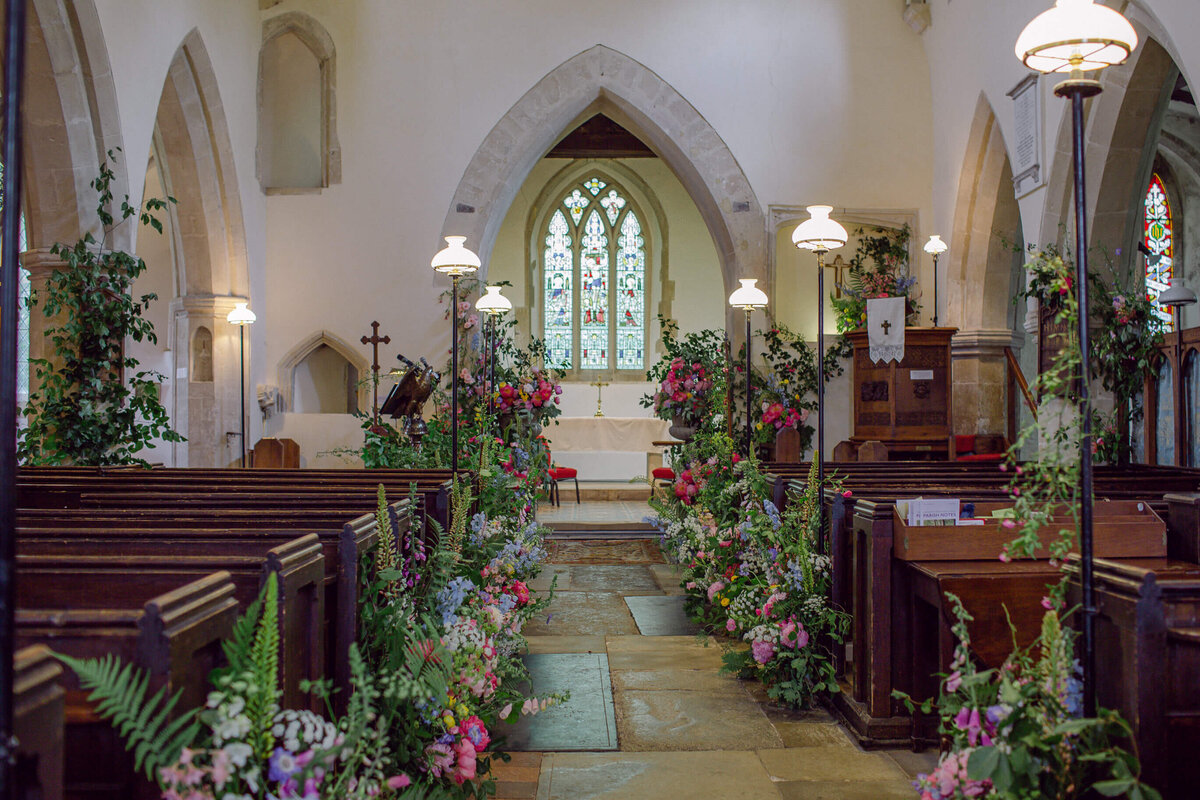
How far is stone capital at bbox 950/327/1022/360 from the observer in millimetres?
8180

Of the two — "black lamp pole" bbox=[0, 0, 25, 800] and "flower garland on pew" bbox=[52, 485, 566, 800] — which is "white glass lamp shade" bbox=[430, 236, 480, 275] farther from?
"black lamp pole" bbox=[0, 0, 25, 800]

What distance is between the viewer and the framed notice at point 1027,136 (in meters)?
6.50

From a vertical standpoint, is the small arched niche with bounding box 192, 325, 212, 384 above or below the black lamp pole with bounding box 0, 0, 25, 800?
above

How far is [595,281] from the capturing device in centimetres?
1324

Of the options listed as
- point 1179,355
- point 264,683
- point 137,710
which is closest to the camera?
point 137,710

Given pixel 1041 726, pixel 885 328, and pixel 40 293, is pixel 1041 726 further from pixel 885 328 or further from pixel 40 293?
pixel 885 328

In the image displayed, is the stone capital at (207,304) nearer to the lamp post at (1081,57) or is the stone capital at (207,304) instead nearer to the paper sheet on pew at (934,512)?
the paper sheet on pew at (934,512)

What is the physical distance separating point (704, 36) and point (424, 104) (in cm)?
257

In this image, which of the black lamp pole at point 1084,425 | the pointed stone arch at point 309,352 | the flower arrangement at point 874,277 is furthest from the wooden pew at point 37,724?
the pointed stone arch at point 309,352

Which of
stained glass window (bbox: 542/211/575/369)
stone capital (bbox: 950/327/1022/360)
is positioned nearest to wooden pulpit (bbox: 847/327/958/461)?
stone capital (bbox: 950/327/1022/360)

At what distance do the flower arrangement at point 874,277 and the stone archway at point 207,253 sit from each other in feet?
16.7

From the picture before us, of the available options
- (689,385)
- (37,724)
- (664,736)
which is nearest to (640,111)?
(689,385)

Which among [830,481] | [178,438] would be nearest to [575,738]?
[830,481]

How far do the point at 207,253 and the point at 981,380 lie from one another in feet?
21.4
